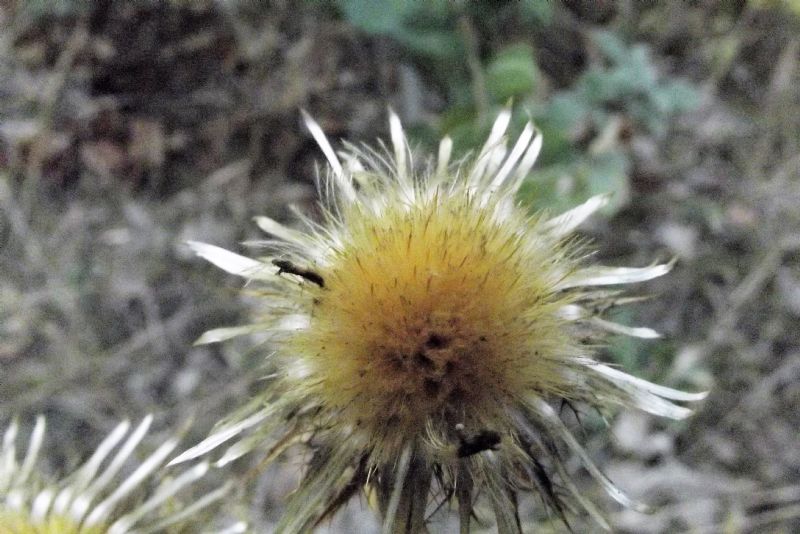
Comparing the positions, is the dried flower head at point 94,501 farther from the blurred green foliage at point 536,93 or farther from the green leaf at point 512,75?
the green leaf at point 512,75

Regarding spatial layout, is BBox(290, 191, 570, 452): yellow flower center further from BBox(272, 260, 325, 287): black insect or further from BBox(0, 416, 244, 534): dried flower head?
BBox(0, 416, 244, 534): dried flower head

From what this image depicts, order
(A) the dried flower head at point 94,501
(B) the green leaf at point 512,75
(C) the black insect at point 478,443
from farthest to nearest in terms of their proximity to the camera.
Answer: (B) the green leaf at point 512,75
(A) the dried flower head at point 94,501
(C) the black insect at point 478,443

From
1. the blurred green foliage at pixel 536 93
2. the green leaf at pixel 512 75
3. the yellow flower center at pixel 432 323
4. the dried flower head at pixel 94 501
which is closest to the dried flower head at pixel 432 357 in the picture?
the yellow flower center at pixel 432 323

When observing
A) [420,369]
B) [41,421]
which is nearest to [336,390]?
[420,369]

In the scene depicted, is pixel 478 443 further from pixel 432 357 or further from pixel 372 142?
pixel 372 142

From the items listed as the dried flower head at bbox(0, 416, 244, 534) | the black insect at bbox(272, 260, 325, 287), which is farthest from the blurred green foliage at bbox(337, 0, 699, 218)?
the dried flower head at bbox(0, 416, 244, 534)
